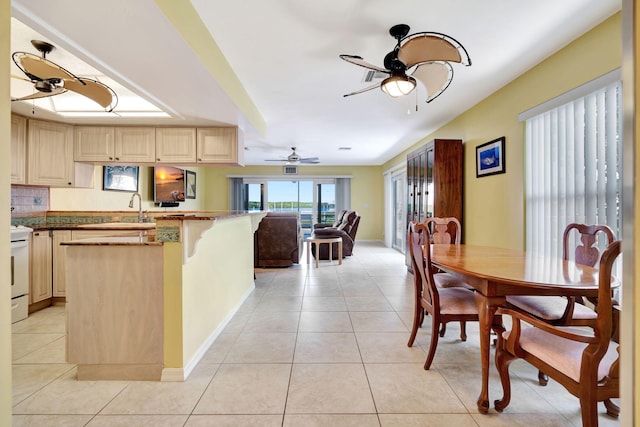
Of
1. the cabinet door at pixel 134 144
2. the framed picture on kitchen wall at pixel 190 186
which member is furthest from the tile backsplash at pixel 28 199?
the framed picture on kitchen wall at pixel 190 186

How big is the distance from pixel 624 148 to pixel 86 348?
8.99ft

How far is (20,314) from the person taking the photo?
9.44 ft

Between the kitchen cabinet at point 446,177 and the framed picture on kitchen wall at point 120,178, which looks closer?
the kitchen cabinet at point 446,177

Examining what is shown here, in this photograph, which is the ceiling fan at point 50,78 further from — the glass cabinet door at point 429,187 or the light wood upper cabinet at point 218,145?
the glass cabinet door at point 429,187

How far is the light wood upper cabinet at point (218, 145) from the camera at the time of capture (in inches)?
147

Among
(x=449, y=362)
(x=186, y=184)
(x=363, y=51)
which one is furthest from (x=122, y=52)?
(x=186, y=184)

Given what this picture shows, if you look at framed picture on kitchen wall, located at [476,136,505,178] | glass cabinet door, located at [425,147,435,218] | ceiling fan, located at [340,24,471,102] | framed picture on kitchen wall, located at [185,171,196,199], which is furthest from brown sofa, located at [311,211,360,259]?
framed picture on kitchen wall, located at [185,171,196,199]

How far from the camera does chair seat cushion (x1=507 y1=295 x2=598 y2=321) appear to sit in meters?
1.63

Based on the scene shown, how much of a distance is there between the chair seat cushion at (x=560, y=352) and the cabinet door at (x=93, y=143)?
4521mm

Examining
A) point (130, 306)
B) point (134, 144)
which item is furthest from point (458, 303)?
point (134, 144)

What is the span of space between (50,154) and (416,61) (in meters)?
4.17

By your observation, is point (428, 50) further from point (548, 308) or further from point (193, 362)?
point (193, 362)

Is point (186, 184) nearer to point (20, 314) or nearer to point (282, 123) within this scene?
point (282, 123)

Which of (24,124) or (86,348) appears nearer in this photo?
(86,348)
